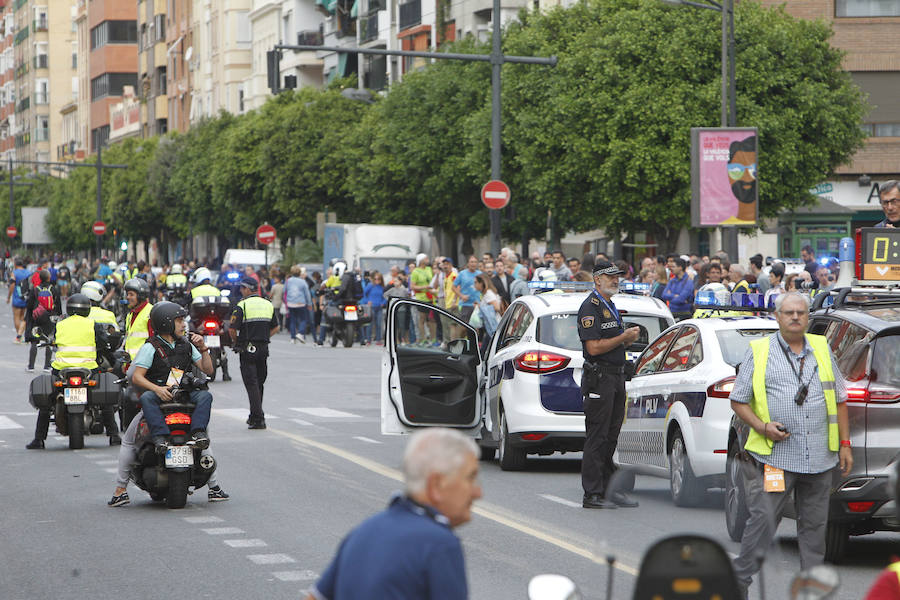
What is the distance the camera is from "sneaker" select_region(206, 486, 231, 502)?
43.1ft

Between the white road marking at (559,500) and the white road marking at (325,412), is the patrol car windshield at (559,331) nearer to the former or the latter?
the white road marking at (559,500)

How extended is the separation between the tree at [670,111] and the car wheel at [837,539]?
3036 cm

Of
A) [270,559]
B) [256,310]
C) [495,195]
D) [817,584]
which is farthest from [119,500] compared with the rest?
[495,195]

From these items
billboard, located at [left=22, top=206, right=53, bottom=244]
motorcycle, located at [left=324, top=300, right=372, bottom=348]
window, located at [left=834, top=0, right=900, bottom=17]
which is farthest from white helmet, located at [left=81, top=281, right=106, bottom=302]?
billboard, located at [left=22, top=206, right=53, bottom=244]

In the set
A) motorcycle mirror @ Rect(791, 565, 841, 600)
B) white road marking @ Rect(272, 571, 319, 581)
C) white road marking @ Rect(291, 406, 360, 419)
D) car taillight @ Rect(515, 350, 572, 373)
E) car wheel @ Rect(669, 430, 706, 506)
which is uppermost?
motorcycle mirror @ Rect(791, 565, 841, 600)

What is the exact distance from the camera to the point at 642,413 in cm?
1364

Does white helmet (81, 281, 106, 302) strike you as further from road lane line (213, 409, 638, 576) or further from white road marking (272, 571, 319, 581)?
white road marking (272, 571, 319, 581)

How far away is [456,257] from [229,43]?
116ft

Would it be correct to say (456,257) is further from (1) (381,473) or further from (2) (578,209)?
(1) (381,473)

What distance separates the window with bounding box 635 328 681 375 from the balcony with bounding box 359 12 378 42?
6143 centimetres

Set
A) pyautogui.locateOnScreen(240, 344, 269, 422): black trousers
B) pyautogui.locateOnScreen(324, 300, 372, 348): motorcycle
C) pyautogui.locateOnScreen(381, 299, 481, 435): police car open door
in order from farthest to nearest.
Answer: pyautogui.locateOnScreen(324, 300, 372, 348): motorcycle → pyautogui.locateOnScreen(240, 344, 269, 422): black trousers → pyautogui.locateOnScreen(381, 299, 481, 435): police car open door

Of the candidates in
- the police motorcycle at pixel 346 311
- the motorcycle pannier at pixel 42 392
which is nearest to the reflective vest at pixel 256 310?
the motorcycle pannier at pixel 42 392

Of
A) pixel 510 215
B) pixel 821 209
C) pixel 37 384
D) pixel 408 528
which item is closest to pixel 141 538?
pixel 37 384

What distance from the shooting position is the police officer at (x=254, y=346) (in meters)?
19.1
